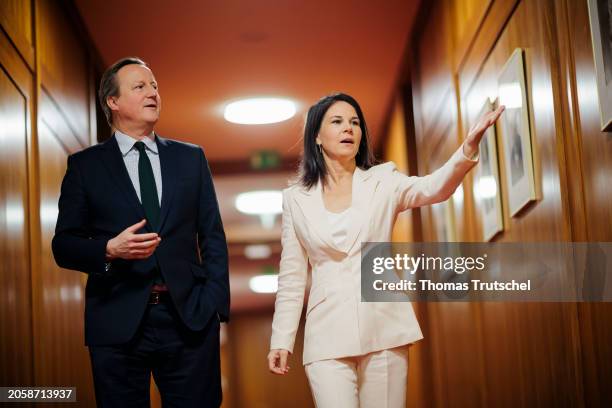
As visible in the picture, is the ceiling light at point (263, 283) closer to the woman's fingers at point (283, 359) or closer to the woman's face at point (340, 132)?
the woman's face at point (340, 132)

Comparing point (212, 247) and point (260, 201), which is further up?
point (260, 201)

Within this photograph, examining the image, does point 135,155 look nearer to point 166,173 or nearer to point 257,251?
point 166,173

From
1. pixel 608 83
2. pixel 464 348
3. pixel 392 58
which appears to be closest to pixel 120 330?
pixel 608 83

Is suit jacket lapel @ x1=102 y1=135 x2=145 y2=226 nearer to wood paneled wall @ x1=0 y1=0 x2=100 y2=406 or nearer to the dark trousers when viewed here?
the dark trousers

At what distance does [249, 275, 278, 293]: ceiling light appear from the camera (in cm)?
1382

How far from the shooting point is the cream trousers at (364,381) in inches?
111

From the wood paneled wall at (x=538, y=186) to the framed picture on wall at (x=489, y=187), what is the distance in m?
0.06

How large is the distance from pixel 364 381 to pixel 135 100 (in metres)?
1.11

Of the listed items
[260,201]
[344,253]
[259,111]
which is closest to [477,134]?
[344,253]

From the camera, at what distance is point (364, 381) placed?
284cm

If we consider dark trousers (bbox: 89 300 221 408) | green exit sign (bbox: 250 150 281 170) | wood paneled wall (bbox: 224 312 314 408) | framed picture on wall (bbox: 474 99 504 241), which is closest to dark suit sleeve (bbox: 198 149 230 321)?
dark trousers (bbox: 89 300 221 408)

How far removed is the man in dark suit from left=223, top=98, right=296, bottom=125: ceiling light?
14.8 feet

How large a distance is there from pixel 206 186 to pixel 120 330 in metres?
0.56

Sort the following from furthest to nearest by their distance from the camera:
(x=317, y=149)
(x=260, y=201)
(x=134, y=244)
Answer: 1. (x=260, y=201)
2. (x=317, y=149)
3. (x=134, y=244)
